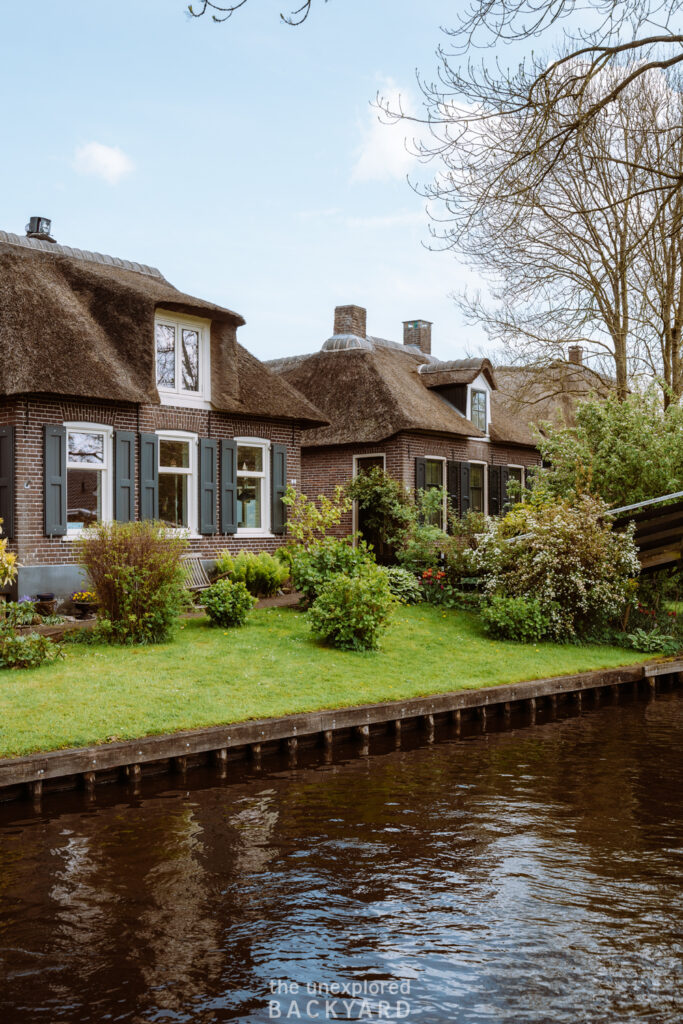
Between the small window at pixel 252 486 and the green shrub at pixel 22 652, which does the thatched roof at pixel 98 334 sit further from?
the green shrub at pixel 22 652

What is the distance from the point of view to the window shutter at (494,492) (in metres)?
27.8

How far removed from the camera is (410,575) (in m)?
18.9

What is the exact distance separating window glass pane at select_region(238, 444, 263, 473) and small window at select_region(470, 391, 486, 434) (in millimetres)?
9204

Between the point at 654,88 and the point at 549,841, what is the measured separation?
1559 cm

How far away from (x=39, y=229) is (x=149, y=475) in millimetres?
6028

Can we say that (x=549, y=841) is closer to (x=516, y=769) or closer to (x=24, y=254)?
(x=516, y=769)

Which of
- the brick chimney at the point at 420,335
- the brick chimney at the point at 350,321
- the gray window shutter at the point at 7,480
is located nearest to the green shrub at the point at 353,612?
the gray window shutter at the point at 7,480

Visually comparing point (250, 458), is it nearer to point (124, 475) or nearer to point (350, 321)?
point (124, 475)

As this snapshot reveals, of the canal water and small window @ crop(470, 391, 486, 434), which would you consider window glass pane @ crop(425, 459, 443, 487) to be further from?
the canal water

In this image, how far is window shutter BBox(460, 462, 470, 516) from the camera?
26.2 meters

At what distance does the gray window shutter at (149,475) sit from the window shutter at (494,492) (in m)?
12.8

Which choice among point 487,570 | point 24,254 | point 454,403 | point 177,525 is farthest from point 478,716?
point 454,403

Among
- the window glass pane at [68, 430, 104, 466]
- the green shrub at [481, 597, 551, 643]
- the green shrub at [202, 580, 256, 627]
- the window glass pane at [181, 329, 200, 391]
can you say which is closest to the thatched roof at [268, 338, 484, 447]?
the window glass pane at [181, 329, 200, 391]

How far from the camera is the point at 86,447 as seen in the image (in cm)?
1673
